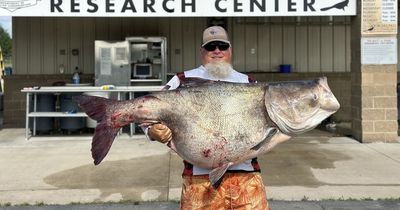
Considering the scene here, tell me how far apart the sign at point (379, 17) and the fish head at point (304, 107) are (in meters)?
7.80

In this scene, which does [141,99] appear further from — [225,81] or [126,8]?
[126,8]

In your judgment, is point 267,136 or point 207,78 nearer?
point 267,136

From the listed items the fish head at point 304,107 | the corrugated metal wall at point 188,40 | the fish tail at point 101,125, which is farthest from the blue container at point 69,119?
the fish head at point 304,107

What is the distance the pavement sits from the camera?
5863 mm

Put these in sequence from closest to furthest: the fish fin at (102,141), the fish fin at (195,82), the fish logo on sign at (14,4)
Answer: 1. the fish fin at (102,141)
2. the fish fin at (195,82)
3. the fish logo on sign at (14,4)

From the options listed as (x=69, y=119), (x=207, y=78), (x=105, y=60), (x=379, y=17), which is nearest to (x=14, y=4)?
(x=69, y=119)

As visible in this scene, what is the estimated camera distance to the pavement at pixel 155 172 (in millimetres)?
5863

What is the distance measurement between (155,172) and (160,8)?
12.3ft

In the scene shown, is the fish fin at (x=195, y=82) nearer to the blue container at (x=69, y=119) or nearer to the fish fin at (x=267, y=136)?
the fish fin at (x=267, y=136)

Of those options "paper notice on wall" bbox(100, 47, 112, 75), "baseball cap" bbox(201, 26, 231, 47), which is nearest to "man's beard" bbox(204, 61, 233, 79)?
"baseball cap" bbox(201, 26, 231, 47)

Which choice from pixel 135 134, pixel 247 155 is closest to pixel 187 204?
pixel 247 155

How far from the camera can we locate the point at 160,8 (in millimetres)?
9688

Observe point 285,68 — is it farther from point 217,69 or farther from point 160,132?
point 160,132

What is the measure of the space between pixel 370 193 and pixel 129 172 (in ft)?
10.6
